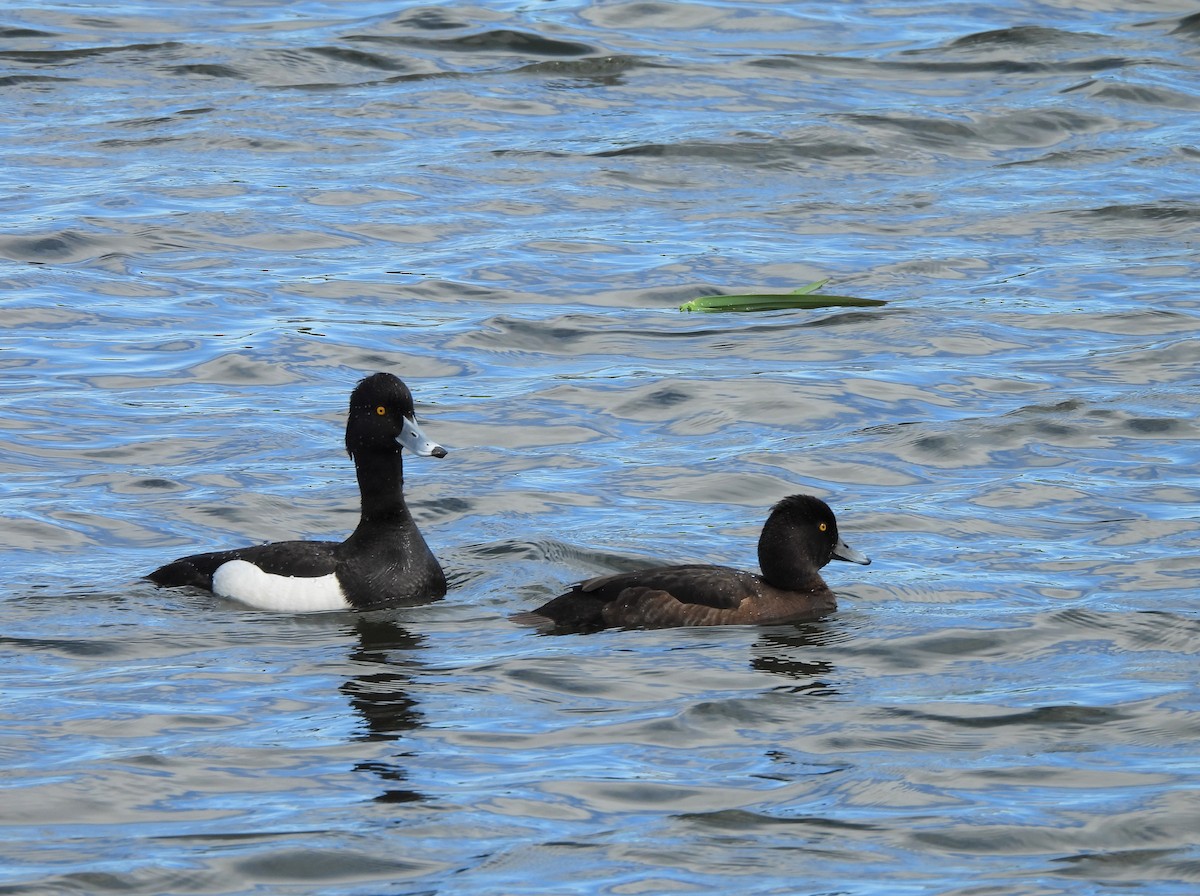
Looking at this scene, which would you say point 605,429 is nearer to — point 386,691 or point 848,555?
point 848,555

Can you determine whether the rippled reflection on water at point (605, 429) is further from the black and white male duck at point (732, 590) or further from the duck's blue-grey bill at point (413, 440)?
the duck's blue-grey bill at point (413, 440)

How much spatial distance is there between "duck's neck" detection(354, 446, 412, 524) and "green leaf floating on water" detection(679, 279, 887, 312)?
19.2 feet

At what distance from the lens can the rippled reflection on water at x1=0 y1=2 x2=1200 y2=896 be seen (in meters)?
8.08

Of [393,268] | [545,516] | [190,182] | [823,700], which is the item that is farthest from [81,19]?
[823,700]

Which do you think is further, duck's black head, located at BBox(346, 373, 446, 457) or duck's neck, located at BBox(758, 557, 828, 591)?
duck's black head, located at BBox(346, 373, 446, 457)

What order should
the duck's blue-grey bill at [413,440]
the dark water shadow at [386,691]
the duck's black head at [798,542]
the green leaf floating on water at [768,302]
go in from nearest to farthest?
the dark water shadow at [386,691], the duck's black head at [798,542], the duck's blue-grey bill at [413,440], the green leaf floating on water at [768,302]

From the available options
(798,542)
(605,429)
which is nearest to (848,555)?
(798,542)

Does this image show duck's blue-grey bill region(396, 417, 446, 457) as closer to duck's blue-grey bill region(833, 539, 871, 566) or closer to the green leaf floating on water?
duck's blue-grey bill region(833, 539, 871, 566)

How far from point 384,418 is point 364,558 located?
798 mm

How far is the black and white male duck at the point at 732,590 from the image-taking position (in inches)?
408

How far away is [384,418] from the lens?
1148cm

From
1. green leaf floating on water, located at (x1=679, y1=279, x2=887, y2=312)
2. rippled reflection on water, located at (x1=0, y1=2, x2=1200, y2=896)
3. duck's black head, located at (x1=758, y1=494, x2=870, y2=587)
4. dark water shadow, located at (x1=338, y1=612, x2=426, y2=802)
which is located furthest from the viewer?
green leaf floating on water, located at (x1=679, y1=279, x2=887, y2=312)

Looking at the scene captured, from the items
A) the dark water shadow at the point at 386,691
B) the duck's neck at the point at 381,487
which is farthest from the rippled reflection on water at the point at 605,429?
the duck's neck at the point at 381,487

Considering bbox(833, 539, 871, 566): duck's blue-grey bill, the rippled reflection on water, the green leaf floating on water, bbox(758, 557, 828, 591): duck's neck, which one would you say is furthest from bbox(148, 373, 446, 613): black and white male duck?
the green leaf floating on water
